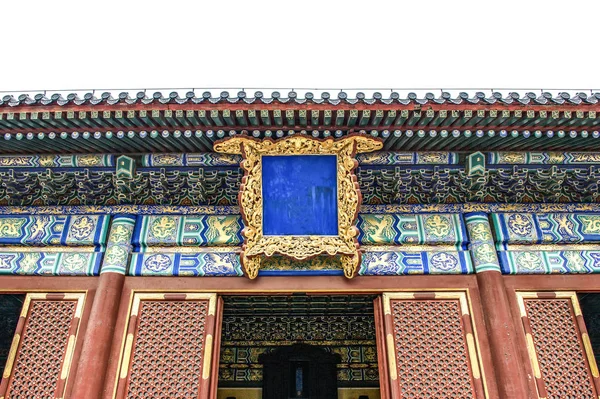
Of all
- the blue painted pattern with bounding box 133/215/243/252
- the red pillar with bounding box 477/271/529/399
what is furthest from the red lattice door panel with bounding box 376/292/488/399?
the blue painted pattern with bounding box 133/215/243/252

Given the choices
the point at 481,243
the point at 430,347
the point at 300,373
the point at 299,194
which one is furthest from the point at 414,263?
→ the point at 300,373

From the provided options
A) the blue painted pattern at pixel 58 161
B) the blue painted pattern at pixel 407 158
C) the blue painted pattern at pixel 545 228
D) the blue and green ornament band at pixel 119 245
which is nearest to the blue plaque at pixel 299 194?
the blue painted pattern at pixel 407 158

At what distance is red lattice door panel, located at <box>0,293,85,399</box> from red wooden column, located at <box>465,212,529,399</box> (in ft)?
15.2

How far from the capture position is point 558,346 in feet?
17.6

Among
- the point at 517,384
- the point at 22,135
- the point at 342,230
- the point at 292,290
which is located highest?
the point at 22,135

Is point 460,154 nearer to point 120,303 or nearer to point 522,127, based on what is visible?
point 522,127

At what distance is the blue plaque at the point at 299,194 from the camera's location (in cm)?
562

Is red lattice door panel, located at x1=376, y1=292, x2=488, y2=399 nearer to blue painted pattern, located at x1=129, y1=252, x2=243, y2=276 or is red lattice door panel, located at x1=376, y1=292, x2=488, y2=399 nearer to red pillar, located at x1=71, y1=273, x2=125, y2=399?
blue painted pattern, located at x1=129, y1=252, x2=243, y2=276

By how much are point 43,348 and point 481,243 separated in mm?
5270

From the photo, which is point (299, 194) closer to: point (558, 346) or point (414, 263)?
point (414, 263)

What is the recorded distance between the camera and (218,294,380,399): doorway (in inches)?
323

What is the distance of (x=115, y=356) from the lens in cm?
519

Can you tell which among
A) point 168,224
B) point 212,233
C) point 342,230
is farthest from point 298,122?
point 168,224

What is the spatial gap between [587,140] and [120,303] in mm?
5773
